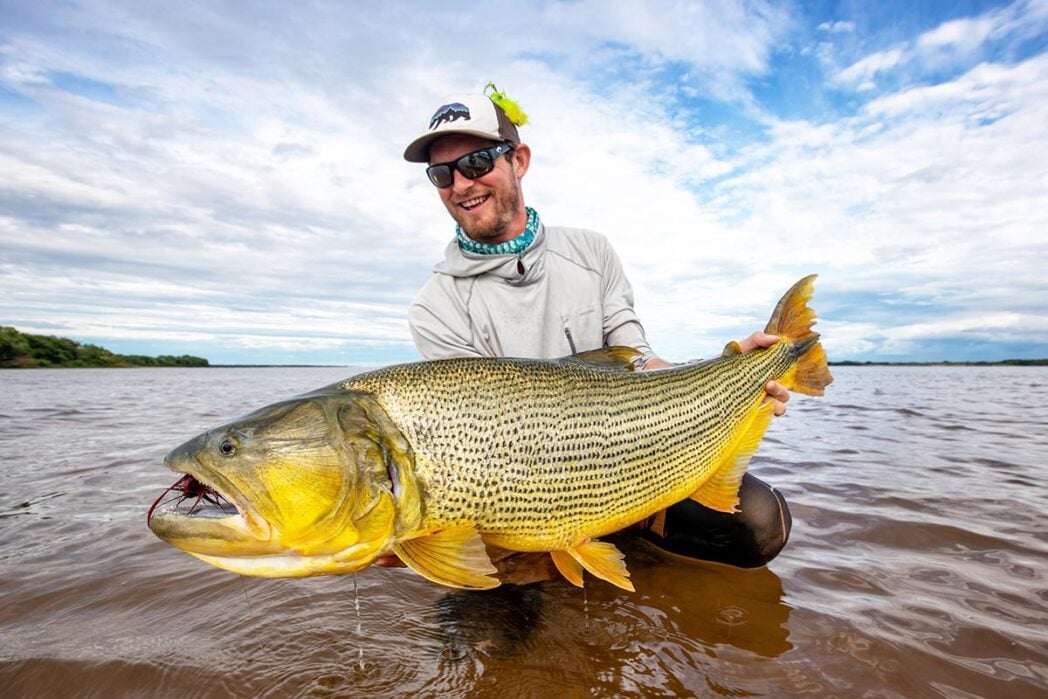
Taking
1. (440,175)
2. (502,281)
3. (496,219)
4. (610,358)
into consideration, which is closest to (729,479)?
(610,358)

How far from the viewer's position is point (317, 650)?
2867mm

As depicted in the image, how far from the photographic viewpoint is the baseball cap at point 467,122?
161 inches

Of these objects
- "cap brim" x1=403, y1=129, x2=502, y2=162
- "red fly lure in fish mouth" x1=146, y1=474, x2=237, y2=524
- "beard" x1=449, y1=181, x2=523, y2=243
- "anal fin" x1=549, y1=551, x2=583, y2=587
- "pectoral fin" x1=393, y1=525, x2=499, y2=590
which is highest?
"cap brim" x1=403, y1=129, x2=502, y2=162

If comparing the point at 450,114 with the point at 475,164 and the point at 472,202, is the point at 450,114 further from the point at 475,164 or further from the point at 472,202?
→ the point at 472,202

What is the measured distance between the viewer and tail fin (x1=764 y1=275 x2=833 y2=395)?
3875mm

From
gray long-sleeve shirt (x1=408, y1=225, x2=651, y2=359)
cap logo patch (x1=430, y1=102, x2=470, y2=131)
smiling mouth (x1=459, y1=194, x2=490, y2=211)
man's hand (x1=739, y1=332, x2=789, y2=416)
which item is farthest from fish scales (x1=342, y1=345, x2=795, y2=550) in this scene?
cap logo patch (x1=430, y1=102, x2=470, y2=131)

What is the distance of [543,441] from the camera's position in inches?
108

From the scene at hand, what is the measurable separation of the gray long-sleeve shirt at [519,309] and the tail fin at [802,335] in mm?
969

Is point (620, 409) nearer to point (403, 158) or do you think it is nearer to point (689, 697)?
point (689, 697)

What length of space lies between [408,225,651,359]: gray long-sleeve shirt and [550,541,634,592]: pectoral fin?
69.1 inches

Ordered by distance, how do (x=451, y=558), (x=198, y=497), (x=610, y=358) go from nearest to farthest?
1. (x=198, y=497)
2. (x=451, y=558)
3. (x=610, y=358)

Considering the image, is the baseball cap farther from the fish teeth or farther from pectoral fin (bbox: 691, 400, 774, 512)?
pectoral fin (bbox: 691, 400, 774, 512)

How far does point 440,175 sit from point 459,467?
2.53m

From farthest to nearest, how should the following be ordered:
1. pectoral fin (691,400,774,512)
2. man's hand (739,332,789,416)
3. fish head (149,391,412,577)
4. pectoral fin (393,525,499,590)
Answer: man's hand (739,332,789,416) < pectoral fin (691,400,774,512) < pectoral fin (393,525,499,590) < fish head (149,391,412,577)
